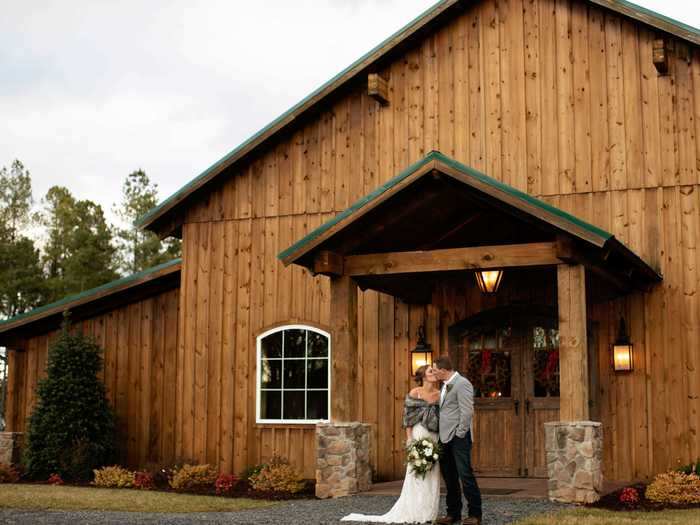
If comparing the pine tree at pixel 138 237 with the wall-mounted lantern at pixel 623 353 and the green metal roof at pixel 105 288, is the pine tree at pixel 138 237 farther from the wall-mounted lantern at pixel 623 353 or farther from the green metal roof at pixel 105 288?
the wall-mounted lantern at pixel 623 353

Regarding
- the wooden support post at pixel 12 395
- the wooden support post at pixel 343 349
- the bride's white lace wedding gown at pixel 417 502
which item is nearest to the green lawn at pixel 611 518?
the bride's white lace wedding gown at pixel 417 502

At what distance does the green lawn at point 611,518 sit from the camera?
1030 centimetres

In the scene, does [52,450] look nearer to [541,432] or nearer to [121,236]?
[541,432]

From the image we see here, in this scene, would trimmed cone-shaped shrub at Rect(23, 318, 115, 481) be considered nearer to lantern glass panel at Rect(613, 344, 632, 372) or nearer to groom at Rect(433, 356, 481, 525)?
groom at Rect(433, 356, 481, 525)

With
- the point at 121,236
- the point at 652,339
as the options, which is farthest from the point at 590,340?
the point at 121,236

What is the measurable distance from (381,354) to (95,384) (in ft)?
15.7

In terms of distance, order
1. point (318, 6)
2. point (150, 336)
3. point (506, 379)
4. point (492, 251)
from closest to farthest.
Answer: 1. point (492, 251)
2. point (506, 379)
3. point (150, 336)
4. point (318, 6)

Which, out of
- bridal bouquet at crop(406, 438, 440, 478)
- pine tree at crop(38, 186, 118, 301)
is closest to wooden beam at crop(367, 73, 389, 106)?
bridal bouquet at crop(406, 438, 440, 478)

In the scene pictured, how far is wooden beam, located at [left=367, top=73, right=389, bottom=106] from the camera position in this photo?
15.9m

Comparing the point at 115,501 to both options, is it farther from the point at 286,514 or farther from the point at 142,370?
the point at 142,370

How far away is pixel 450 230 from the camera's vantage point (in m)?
14.1

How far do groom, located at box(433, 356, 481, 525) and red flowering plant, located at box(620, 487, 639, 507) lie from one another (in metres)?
2.28

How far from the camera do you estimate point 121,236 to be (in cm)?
4484

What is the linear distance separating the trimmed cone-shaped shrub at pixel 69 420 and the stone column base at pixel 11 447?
1053mm
